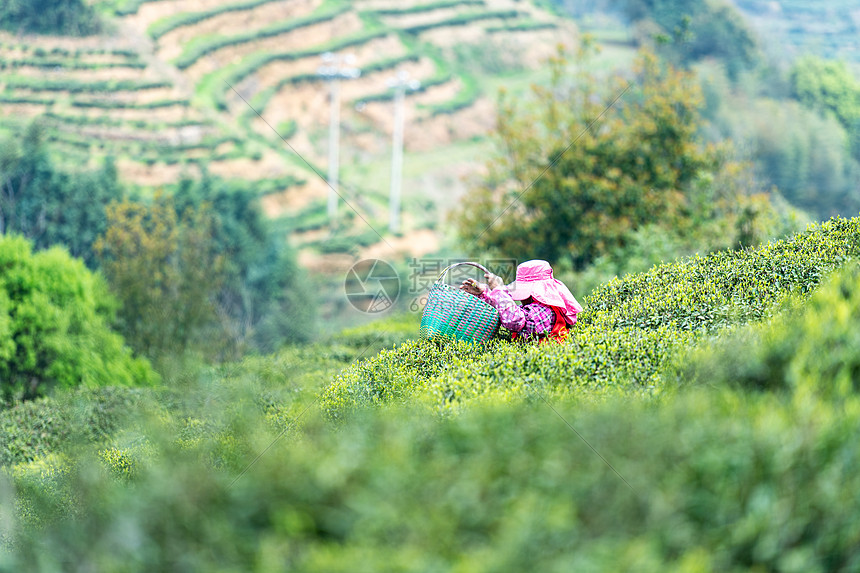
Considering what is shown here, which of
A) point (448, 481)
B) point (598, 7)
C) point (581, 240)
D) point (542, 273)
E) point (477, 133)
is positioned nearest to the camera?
point (448, 481)

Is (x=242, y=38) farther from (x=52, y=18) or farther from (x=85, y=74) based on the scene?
(x=52, y=18)

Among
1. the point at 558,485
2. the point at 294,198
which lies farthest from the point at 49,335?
the point at 294,198

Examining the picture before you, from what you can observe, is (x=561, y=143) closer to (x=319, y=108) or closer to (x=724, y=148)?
(x=724, y=148)

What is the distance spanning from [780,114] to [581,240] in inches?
1177

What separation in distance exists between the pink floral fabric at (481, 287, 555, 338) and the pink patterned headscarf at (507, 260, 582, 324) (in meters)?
0.06

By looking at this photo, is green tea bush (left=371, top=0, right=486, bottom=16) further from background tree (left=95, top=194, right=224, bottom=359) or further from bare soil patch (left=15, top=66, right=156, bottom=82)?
background tree (left=95, top=194, right=224, bottom=359)

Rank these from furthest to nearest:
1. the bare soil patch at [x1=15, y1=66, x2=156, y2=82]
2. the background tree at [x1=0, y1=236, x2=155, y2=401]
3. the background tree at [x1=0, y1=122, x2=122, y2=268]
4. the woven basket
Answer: the bare soil patch at [x1=15, y1=66, x2=156, y2=82] → the background tree at [x1=0, y1=122, x2=122, y2=268] → the background tree at [x1=0, y1=236, x2=155, y2=401] → the woven basket

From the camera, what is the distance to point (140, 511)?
7.18 feet

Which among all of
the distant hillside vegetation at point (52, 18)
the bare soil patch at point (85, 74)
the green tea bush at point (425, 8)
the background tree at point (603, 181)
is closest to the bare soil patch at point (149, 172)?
the bare soil patch at point (85, 74)

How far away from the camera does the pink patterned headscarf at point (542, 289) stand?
14.8 ft

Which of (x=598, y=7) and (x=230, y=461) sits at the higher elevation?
(x=598, y=7)

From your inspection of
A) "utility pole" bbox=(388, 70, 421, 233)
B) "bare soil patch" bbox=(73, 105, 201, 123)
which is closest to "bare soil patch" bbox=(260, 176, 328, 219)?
"utility pole" bbox=(388, 70, 421, 233)

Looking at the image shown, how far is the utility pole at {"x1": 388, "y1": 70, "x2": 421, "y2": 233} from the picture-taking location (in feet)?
109

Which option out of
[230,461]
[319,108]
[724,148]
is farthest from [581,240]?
[319,108]
